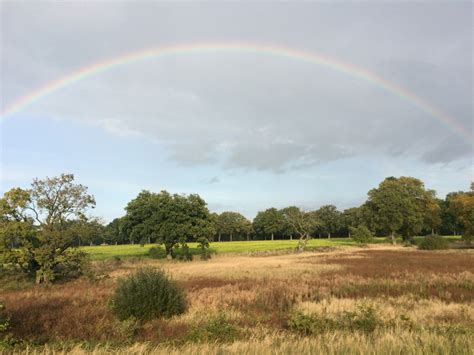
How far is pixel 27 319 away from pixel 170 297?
512cm

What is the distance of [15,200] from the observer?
85.3 ft

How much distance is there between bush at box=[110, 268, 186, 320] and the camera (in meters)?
13.5

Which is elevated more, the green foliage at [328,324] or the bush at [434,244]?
the bush at [434,244]

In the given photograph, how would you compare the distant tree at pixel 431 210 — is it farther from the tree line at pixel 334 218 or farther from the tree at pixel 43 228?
the tree at pixel 43 228

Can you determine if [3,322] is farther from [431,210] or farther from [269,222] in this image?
[269,222]

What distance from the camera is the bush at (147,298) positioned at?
44.4 feet

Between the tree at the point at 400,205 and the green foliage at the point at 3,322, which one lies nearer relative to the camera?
the green foliage at the point at 3,322

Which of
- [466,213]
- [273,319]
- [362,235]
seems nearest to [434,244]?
[466,213]

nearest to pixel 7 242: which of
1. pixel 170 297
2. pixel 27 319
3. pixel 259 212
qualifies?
pixel 27 319

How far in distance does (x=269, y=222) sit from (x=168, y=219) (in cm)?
9725

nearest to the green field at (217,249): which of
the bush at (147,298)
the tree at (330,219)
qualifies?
the bush at (147,298)

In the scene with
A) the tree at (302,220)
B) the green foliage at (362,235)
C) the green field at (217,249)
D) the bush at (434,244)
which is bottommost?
the green field at (217,249)

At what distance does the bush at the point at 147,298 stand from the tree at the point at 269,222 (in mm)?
123166

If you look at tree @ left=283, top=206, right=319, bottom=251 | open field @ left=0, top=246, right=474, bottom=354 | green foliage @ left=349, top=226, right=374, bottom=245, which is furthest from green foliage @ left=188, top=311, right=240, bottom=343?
green foliage @ left=349, top=226, right=374, bottom=245
